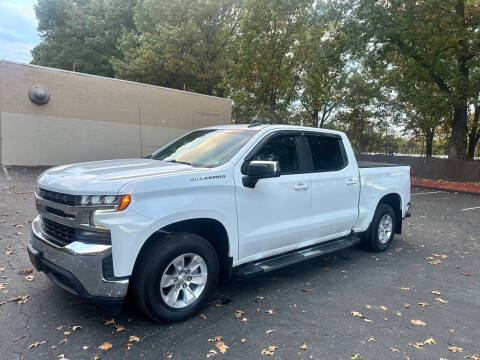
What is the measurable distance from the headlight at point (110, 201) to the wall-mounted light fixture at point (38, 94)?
1314 cm

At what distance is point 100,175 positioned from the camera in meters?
3.12

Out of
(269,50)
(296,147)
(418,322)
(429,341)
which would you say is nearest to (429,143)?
(269,50)

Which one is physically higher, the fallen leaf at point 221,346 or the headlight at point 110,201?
the headlight at point 110,201

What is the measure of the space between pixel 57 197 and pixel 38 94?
501 inches

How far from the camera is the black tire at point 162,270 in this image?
3053 millimetres

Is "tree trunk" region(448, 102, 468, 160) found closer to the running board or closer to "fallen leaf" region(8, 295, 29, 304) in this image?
the running board

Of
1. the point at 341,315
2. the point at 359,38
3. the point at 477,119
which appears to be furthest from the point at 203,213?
the point at 477,119

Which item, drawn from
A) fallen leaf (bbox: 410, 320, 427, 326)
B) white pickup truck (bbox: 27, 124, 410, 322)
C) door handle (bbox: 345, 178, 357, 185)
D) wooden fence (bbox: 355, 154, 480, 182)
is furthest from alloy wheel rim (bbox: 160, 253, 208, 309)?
wooden fence (bbox: 355, 154, 480, 182)

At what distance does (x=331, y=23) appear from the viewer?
16906 millimetres

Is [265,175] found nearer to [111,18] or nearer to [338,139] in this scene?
[338,139]

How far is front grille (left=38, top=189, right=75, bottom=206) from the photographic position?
2.97 m

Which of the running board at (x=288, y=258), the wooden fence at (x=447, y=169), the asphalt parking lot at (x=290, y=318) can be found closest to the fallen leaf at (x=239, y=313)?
the asphalt parking lot at (x=290, y=318)

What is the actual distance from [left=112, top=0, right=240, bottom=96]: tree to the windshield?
16653 millimetres

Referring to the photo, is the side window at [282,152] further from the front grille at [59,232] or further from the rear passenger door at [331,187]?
the front grille at [59,232]
